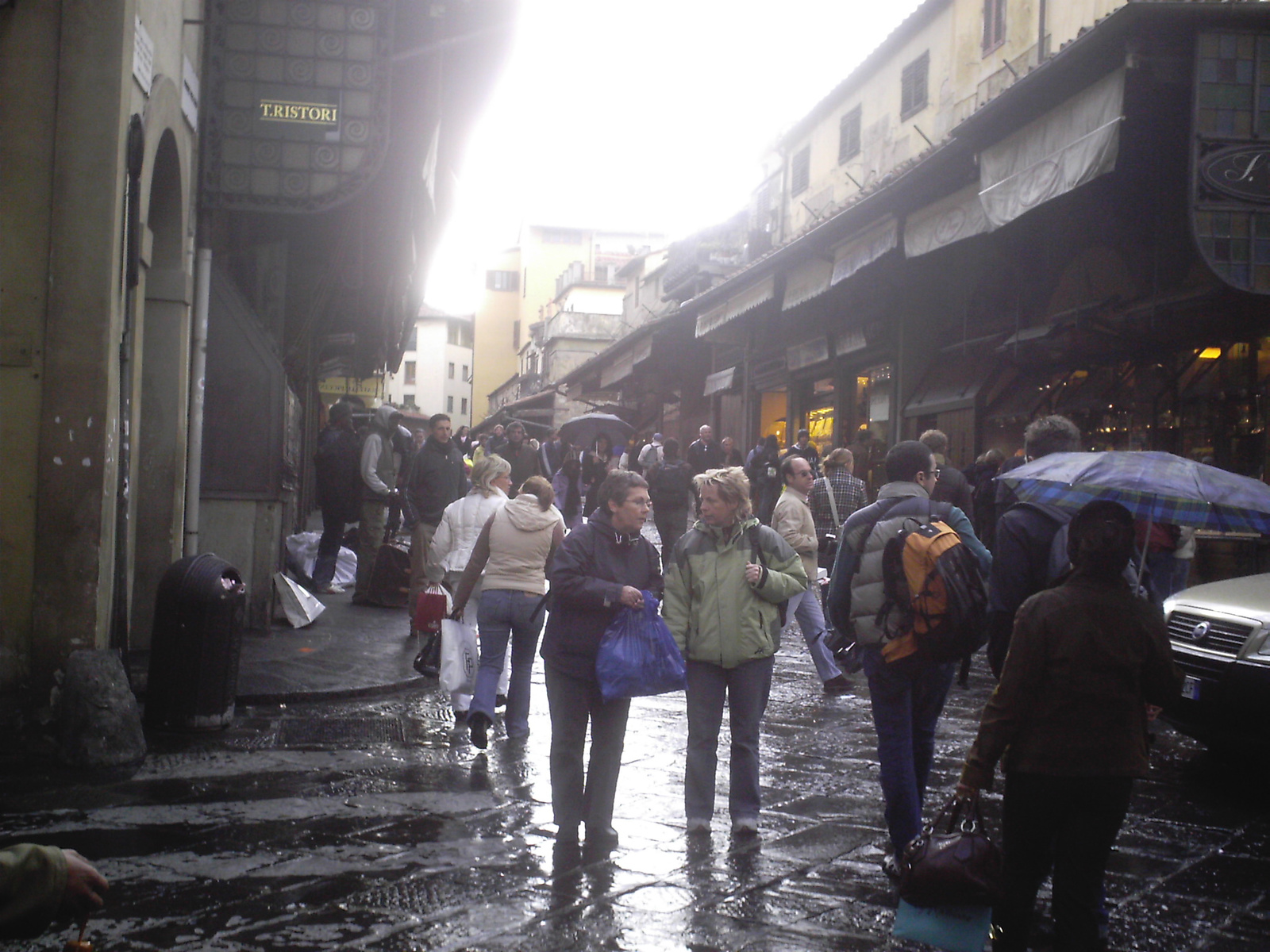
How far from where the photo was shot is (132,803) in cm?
510

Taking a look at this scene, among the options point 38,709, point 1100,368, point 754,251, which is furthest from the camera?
point 754,251

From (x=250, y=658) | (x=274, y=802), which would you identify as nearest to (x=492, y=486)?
(x=250, y=658)

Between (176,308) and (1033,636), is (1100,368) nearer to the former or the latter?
(176,308)

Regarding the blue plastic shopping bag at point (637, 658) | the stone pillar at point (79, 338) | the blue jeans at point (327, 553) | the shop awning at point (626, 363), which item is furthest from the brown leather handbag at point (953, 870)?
the shop awning at point (626, 363)

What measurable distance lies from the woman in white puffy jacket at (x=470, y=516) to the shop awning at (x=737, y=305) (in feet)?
43.0

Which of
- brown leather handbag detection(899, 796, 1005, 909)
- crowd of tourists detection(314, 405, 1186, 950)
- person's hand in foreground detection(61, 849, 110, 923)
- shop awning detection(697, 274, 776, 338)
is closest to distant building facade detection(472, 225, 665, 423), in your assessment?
shop awning detection(697, 274, 776, 338)

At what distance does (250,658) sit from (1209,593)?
20.1ft

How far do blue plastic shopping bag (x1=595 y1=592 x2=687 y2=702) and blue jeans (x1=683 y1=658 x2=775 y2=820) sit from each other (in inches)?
15.3

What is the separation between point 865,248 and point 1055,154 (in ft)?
16.6

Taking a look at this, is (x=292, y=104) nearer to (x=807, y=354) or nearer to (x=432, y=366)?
(x=807, y=354)

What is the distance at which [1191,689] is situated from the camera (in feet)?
19.6

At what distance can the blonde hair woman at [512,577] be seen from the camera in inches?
256

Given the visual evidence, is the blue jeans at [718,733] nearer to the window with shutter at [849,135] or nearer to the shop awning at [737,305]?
the shop awning at [737,305]

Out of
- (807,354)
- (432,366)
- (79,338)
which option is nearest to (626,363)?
(807,354)
